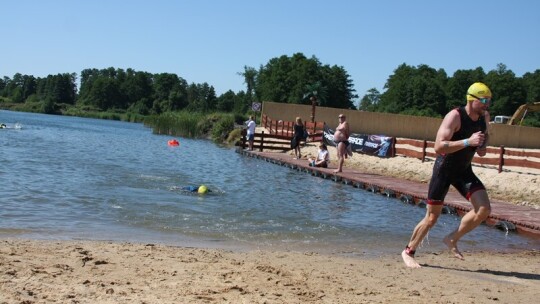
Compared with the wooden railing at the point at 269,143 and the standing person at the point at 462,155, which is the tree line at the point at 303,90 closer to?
the wooden railing at the point at 269,143

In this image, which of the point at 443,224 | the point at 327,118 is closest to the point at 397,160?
the point at 443,224

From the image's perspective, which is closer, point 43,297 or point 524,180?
point 43,297

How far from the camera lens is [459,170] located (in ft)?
21.3

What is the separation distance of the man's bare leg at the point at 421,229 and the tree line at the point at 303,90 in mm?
45048

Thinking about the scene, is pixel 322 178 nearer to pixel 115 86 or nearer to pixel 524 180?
pixel 524 180

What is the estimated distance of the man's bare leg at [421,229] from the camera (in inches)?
259

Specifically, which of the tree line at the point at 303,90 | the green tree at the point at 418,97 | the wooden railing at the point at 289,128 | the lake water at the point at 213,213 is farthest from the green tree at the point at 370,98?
the lake water at the point at 213,213

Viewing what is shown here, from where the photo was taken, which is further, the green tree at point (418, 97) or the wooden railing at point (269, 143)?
the green tree at point (418, 97)

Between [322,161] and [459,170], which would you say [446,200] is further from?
[322,161]

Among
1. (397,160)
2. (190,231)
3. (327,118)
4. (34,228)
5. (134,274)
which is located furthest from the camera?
(327,118)

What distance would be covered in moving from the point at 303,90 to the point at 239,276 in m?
A: 102

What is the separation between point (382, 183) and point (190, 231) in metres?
9.12

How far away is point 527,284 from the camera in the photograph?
6.20m

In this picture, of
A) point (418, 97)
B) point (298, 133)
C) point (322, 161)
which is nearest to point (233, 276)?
point (322, 161)
